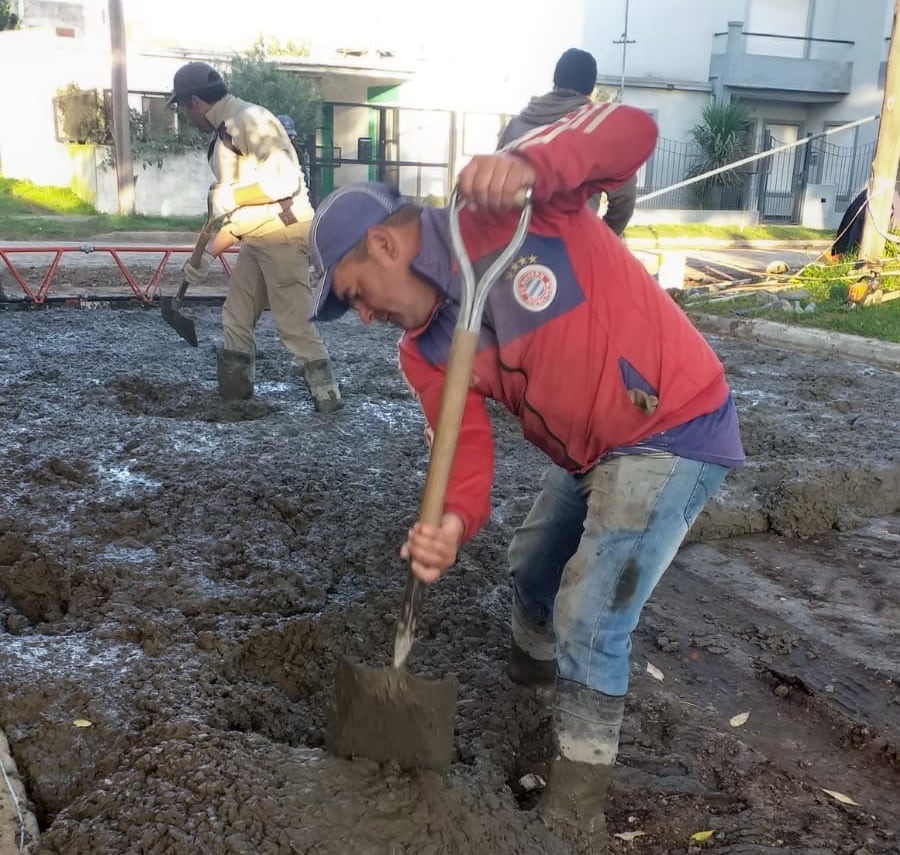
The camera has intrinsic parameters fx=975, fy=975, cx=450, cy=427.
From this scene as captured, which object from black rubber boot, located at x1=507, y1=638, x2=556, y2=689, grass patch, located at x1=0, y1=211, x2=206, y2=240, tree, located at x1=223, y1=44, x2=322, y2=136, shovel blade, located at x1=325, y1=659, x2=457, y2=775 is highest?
tree, located at x1=223, y1=44, x2=322, y2=136

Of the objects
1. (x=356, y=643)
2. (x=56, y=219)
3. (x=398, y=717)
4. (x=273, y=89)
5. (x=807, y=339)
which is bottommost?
(x=56, y=219)

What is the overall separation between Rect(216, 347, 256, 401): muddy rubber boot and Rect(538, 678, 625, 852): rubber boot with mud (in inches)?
148

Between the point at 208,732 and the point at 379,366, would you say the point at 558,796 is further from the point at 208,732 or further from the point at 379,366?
the point at 379,366

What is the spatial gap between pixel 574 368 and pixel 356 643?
1.25 meters

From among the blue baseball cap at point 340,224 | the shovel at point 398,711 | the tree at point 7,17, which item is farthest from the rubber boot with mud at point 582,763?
the tree at point 7,17

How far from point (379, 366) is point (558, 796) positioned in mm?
4716

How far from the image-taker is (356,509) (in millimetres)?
3932

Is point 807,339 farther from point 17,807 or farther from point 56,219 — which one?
point 56,219

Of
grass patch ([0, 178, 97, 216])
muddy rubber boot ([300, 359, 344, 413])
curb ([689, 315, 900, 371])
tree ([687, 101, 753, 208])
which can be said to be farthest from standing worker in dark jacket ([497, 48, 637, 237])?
tree ([687, 101, 753, 208])

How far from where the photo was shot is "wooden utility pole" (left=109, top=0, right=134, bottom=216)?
15641 mm

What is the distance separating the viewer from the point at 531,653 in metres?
2.67

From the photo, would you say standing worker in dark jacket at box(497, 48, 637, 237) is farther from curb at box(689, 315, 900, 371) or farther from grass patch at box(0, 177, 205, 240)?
grass patch at box(0, 177, 205, 240)

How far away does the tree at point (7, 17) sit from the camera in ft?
95.9

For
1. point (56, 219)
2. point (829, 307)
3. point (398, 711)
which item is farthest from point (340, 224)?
point (56, 219)
